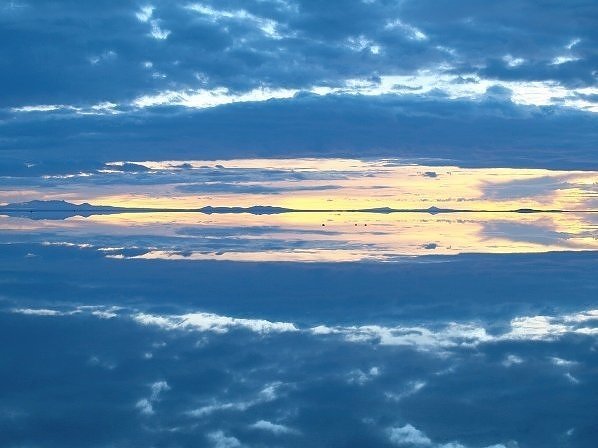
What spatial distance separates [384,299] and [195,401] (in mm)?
6680

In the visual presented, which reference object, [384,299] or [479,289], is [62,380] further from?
[479,289]

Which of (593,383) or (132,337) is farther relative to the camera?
(132,337)

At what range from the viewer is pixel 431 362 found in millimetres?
11094

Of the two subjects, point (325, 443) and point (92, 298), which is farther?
point (92, 298)

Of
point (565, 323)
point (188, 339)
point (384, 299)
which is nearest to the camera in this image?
point (188, 339)

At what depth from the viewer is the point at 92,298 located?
51.8ft

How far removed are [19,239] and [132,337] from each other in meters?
20.0

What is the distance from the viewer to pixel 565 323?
13.2 metres

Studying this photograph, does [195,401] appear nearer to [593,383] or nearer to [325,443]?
[325,443]

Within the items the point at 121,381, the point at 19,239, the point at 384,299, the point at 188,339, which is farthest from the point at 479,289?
the point at 19,239

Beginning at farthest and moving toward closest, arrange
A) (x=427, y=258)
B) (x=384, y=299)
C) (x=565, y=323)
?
(x=427, y=258)
(x=384, y=299)
(x=565, y=323)

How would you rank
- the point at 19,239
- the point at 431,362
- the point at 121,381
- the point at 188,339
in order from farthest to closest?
the point at 19,239 → the point at 188,339 → the point at 431,362 → the point at 121,381

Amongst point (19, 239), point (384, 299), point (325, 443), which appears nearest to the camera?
point (325, 443)

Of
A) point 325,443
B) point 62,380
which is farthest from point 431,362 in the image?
point 62,380
